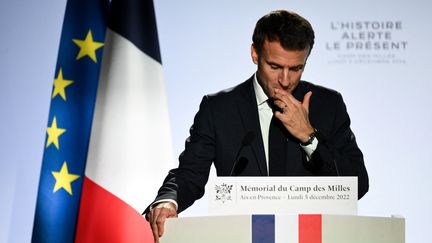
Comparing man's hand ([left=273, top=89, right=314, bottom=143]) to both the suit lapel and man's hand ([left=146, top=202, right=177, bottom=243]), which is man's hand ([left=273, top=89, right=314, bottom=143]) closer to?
the suit lapel

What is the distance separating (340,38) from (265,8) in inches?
17.9

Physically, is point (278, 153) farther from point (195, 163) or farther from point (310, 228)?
point (310, 228)

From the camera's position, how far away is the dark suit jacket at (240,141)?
2631 mm

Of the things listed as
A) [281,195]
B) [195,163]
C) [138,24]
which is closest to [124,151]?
[195,163]

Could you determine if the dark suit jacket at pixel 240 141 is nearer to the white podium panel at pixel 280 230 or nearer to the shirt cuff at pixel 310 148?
the shirt cuff at pixel 310 148

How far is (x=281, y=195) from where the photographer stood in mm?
1925

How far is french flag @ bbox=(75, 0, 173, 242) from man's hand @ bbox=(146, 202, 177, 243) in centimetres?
110

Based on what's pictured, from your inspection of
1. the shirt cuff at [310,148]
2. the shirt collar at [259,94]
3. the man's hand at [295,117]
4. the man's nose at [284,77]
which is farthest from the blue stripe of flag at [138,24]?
the shirt cuff at [310,148]

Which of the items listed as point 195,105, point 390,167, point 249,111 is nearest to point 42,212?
point 195,105

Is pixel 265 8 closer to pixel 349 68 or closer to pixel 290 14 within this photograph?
pixel 290 14

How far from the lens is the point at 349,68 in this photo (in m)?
3.17

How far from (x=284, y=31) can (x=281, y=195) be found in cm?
106

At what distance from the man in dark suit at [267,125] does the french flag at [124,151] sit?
292 millimetres

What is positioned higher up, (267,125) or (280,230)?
(267,125)
